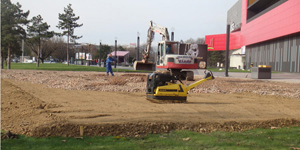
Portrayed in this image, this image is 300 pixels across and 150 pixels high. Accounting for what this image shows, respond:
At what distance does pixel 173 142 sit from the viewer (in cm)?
535

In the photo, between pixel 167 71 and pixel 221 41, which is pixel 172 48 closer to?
pixel 167 71

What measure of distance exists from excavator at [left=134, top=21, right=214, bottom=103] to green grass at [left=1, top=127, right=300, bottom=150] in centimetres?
382

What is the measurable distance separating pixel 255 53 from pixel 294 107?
53.4 meters

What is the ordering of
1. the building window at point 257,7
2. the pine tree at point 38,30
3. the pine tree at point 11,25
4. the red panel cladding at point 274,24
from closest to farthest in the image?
1. the pine tree at point 11,25
2. the red panel cladding at point 274,24
3. the pine tree at point 38,30
4. the building window at point 257,7

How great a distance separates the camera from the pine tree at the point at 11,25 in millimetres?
34312

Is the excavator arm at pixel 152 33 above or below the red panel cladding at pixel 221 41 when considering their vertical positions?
below

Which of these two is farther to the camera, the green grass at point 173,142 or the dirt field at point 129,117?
the dirt field at point 129,117

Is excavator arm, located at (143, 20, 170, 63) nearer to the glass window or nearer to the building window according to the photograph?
the glass window

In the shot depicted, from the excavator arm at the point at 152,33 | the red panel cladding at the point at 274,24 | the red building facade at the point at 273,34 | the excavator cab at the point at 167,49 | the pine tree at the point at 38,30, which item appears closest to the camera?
the excavator cab at the point at 167,49

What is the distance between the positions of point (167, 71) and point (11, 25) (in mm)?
→ 31598

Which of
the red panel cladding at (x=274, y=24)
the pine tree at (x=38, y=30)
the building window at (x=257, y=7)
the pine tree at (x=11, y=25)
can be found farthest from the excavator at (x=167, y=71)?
the building window at (x=257, y=7)

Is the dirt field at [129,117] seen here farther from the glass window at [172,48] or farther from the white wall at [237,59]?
the white wall at [237,59]

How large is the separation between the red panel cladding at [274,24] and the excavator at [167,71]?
25.2 m

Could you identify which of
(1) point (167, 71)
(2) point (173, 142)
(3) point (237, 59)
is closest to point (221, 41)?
(3) point (237, 59)
